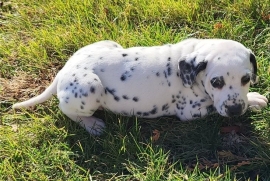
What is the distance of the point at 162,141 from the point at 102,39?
180 centimetres

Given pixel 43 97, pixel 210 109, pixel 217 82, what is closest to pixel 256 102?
pixel 210 109

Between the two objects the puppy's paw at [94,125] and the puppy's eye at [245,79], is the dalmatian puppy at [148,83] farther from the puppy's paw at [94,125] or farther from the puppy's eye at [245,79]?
the puppy's eye at [245,79]

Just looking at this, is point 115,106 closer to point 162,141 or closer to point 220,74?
point 162,141

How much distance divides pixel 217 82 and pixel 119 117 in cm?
125

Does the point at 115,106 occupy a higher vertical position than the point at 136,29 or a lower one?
lower

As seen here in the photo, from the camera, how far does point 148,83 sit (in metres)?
5.24

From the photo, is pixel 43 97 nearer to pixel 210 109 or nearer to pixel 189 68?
pixel 189 68

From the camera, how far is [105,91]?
534 centimetres

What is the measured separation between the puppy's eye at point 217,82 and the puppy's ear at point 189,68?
17cm

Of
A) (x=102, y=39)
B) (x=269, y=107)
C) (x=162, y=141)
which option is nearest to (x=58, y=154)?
(x=162, y=141)

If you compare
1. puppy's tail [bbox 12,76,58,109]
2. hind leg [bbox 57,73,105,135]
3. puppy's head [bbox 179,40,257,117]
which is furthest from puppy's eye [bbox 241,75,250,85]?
puppy's tail [bbox 12,76,58,109]

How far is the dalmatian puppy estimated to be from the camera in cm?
506

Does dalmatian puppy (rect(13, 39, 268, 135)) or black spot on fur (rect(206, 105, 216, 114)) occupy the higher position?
dalmatian puppy (rect(13, 39, 268, 135))

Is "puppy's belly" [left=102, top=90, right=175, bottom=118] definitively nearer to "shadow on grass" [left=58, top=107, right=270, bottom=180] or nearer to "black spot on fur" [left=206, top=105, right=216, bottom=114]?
"shadow on grass" [left=58, top=107, right=270, bottom=180]
